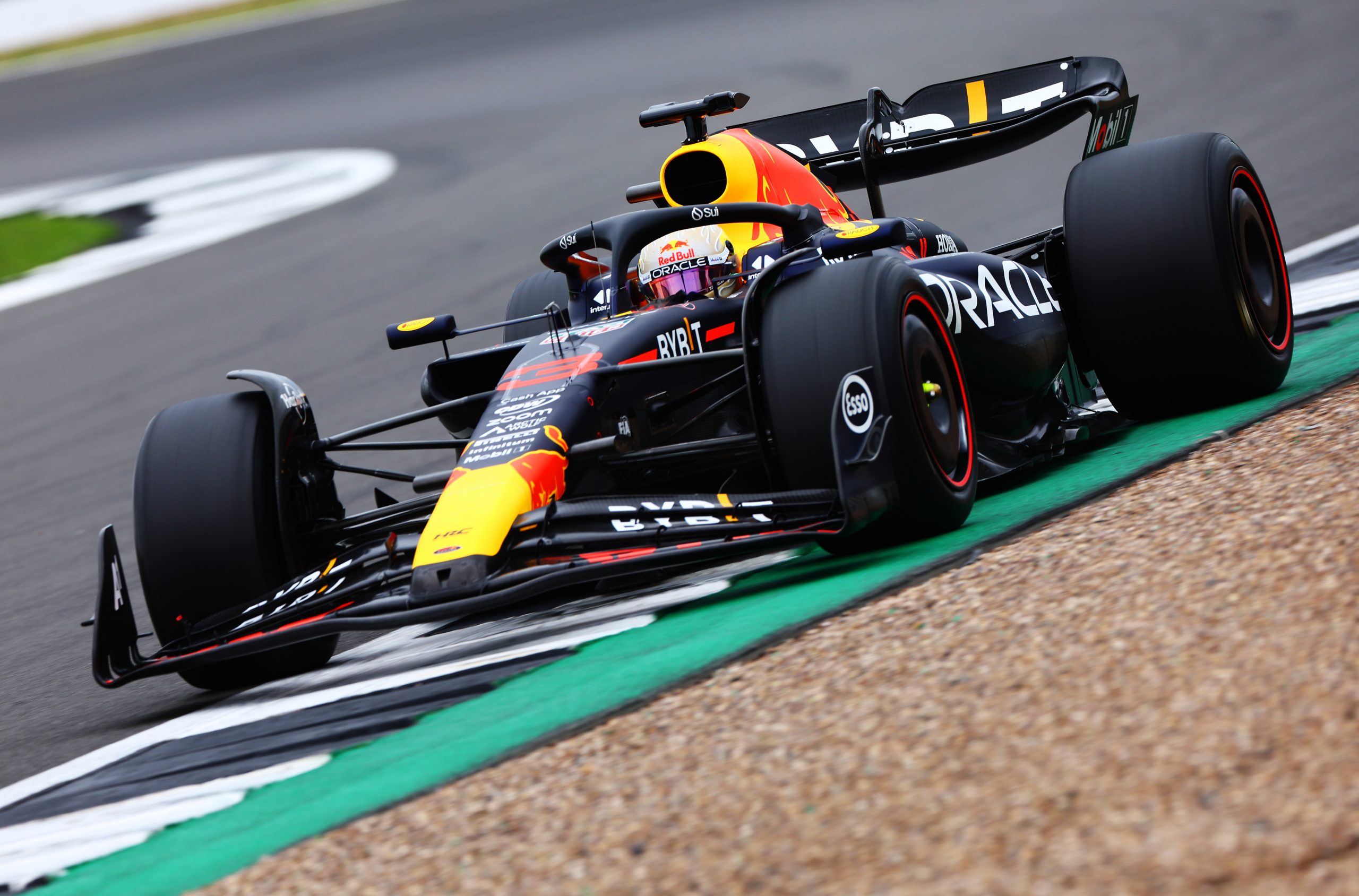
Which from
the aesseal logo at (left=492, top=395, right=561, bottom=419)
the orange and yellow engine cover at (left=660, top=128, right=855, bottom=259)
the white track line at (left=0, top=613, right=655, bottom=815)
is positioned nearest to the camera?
the white track line at (left=0, top=613, right=655, bottom=815)

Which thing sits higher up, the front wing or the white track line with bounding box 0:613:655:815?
the front wing

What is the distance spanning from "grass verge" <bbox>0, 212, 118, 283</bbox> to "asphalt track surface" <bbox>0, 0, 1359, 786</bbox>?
1690 millimetres

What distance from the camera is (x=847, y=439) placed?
4566mm

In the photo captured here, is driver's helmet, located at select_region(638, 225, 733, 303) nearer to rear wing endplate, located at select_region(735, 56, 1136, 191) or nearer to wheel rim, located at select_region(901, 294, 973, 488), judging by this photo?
wheel rim, located at select_region(901, 294, 973, 488)

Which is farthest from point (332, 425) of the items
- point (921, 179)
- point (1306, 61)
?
point (1306, 61)

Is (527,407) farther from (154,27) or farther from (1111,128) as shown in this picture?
(154,27)

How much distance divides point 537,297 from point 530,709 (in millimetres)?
4602

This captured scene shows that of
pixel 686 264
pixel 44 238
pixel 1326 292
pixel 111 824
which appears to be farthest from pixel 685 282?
pixel 44 238

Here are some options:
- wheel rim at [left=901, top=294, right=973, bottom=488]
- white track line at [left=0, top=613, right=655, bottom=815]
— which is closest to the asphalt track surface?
white track line at [left=0, top=613, right=655, bottom=815]

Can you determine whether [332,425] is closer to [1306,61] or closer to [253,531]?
[253,531]

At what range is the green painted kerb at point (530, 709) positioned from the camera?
3.27 metres

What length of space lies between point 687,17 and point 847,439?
1875 cm

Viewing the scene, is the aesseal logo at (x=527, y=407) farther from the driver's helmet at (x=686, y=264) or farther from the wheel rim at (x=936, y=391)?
the wheel rim at (x=936, y=391)

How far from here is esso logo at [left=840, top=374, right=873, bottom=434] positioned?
456cm
